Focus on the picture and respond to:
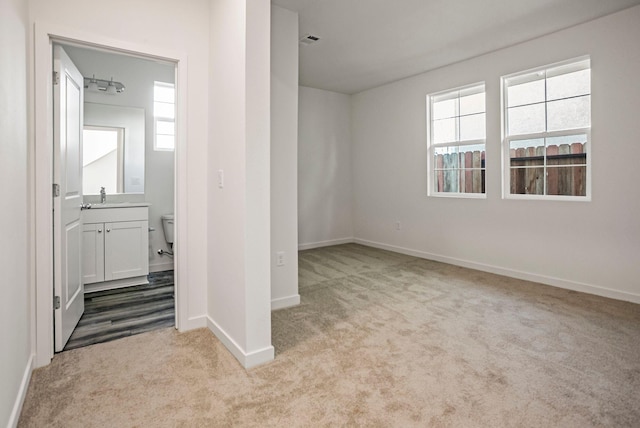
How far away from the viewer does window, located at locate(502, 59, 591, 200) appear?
3541 millimetres

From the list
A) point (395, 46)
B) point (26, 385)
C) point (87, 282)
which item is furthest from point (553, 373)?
point (87, 282)

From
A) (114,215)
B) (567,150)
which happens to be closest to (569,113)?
(567,150)


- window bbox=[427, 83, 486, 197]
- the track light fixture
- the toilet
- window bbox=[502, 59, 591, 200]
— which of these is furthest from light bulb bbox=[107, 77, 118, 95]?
window bbox=[502, 59, 591, 200]

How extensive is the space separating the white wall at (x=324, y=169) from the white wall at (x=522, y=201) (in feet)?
1.51

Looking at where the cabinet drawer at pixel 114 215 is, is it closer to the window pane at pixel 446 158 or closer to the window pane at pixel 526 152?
the window pane at pixel 446 158

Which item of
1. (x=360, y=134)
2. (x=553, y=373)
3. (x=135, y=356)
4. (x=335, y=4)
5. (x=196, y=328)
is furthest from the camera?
(x=360, y=134)

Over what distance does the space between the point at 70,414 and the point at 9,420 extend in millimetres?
238

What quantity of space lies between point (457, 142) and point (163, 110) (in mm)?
3815

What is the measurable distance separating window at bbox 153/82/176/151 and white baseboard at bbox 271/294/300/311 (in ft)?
8.15

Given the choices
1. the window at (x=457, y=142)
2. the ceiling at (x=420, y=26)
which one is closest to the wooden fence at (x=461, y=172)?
the window at (x=457, y=142)

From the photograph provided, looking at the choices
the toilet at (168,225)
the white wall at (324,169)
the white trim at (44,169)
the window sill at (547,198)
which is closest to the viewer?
the white trim at (44,169)

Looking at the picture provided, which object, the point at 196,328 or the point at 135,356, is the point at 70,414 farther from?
the point at 196,328

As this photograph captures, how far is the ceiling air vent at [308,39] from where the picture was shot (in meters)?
3.70

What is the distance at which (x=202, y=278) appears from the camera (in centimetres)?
273
